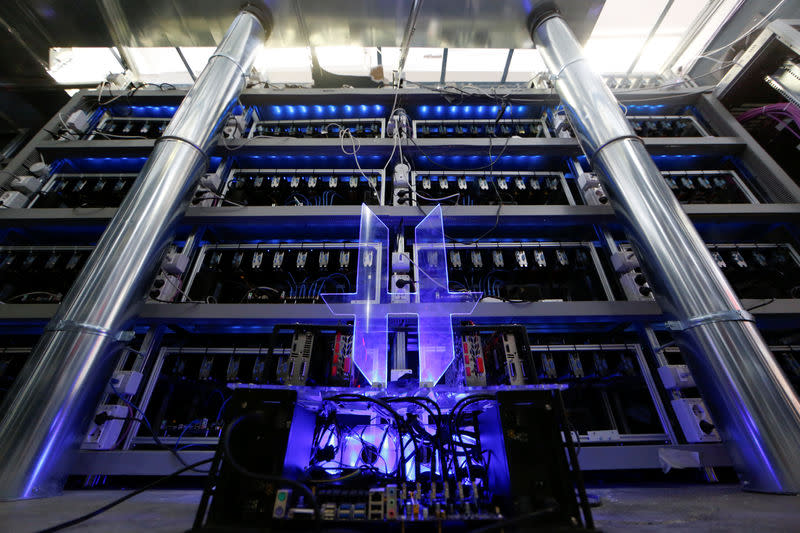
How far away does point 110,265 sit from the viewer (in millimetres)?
1410

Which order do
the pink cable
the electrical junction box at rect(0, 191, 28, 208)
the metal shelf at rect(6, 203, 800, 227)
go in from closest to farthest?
the metal shelf at rect(6, 203, 800, 227), the electrical junction box at rect(0, 191, 28, 208), the pink cable

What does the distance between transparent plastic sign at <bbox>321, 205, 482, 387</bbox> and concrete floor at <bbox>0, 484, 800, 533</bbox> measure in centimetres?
60

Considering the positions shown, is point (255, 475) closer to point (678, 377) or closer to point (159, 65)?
point (678, 377)

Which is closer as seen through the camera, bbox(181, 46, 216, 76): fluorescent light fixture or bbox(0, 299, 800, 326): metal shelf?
bbox(0, 299, 800, 326): metal shelf

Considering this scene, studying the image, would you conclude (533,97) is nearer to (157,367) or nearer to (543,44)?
(543,44)

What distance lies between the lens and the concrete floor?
727mm

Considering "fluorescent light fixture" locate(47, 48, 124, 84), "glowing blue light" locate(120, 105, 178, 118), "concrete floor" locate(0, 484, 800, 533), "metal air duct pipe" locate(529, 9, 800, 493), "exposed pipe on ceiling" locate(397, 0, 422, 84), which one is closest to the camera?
"concrete floor" locate(0, 484, 800, 533)

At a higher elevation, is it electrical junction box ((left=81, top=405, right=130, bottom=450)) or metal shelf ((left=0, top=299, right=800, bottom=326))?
A: metal shelf ((left=0, top=299, right=800, bottom=326))

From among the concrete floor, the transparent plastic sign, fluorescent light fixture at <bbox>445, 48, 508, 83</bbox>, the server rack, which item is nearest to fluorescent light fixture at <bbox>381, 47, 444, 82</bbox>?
fluorescent light fixture at <bbox>445, 48, 508, 83</bbox>

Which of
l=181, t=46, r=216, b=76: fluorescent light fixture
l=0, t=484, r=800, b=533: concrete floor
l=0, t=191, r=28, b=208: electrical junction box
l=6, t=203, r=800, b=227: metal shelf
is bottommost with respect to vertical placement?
l=0, t=484, r=800, b=533: concrete floor

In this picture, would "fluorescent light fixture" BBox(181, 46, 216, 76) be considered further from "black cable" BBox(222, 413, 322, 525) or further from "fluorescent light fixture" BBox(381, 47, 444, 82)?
"black cable" BBox(222, 413, 322, 525)

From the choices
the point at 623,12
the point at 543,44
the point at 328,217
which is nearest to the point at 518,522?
the point at 328,217

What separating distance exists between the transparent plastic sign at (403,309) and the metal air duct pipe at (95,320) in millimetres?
901

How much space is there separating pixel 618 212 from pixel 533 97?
132 centimetres
